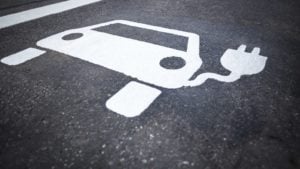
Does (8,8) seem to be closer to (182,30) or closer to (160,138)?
(182,30)

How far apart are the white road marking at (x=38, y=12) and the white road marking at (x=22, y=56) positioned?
40.7 inches

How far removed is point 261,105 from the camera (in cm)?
165

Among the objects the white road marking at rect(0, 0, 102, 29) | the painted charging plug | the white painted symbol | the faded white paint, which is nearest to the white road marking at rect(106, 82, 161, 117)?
the white painted symbol

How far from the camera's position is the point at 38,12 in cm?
362

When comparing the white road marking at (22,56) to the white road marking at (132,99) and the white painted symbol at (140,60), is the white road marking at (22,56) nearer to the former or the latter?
the white painted symbol at (140,60)

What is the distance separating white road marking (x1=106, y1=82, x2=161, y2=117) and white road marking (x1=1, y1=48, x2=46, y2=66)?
1.18 metres

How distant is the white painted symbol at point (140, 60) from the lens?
176cm

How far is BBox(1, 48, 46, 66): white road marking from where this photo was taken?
7.36 ft

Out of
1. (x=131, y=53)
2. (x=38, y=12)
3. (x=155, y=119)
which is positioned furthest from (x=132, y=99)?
(x=38, y=12)

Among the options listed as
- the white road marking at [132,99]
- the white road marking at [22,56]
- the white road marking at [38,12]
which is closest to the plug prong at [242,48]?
the white road marking at [132,99]

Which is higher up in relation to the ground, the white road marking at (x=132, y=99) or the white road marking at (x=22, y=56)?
the white road marking at (x=22, y=56)

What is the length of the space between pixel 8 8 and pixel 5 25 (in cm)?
98

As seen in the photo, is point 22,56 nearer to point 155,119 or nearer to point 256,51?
point 155,119

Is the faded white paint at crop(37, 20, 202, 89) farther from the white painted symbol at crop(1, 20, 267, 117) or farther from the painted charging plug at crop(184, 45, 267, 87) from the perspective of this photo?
the painted charging plug at crop(184, 45, 267, 87)
